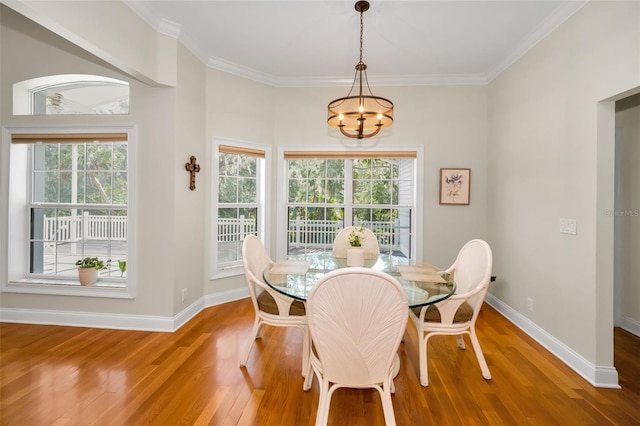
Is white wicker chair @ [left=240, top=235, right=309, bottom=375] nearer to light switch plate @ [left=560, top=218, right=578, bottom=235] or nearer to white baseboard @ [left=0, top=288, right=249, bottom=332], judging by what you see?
white baseboard @ [left=0, top=288, right=249, bottom=332]

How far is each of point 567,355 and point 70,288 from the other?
4.56 m

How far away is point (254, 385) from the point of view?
205cm

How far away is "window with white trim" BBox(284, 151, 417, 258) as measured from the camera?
162 inches

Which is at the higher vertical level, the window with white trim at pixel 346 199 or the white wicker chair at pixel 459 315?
the window with white trim at pixel 346 199

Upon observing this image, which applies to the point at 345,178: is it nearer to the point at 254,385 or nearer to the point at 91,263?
the point at 254,385

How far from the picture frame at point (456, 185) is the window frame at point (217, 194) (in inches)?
91.6

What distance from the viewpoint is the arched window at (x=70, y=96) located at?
305 cm

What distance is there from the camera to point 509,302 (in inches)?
130

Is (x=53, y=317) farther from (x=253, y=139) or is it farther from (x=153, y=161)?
(x=253, y=139)

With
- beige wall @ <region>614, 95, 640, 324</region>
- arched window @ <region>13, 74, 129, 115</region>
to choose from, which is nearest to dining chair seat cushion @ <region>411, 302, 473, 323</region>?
beige wall @ <region>614, 95, 640, 324</region>

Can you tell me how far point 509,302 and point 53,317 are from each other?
482cm

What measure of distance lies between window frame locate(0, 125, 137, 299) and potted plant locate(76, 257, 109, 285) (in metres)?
0.08

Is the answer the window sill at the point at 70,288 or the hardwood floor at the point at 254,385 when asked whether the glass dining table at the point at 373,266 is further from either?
the window sill at the point at 70,288

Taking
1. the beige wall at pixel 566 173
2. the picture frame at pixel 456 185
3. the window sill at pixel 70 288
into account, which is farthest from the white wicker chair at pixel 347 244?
the window sill at pixel 70 288
